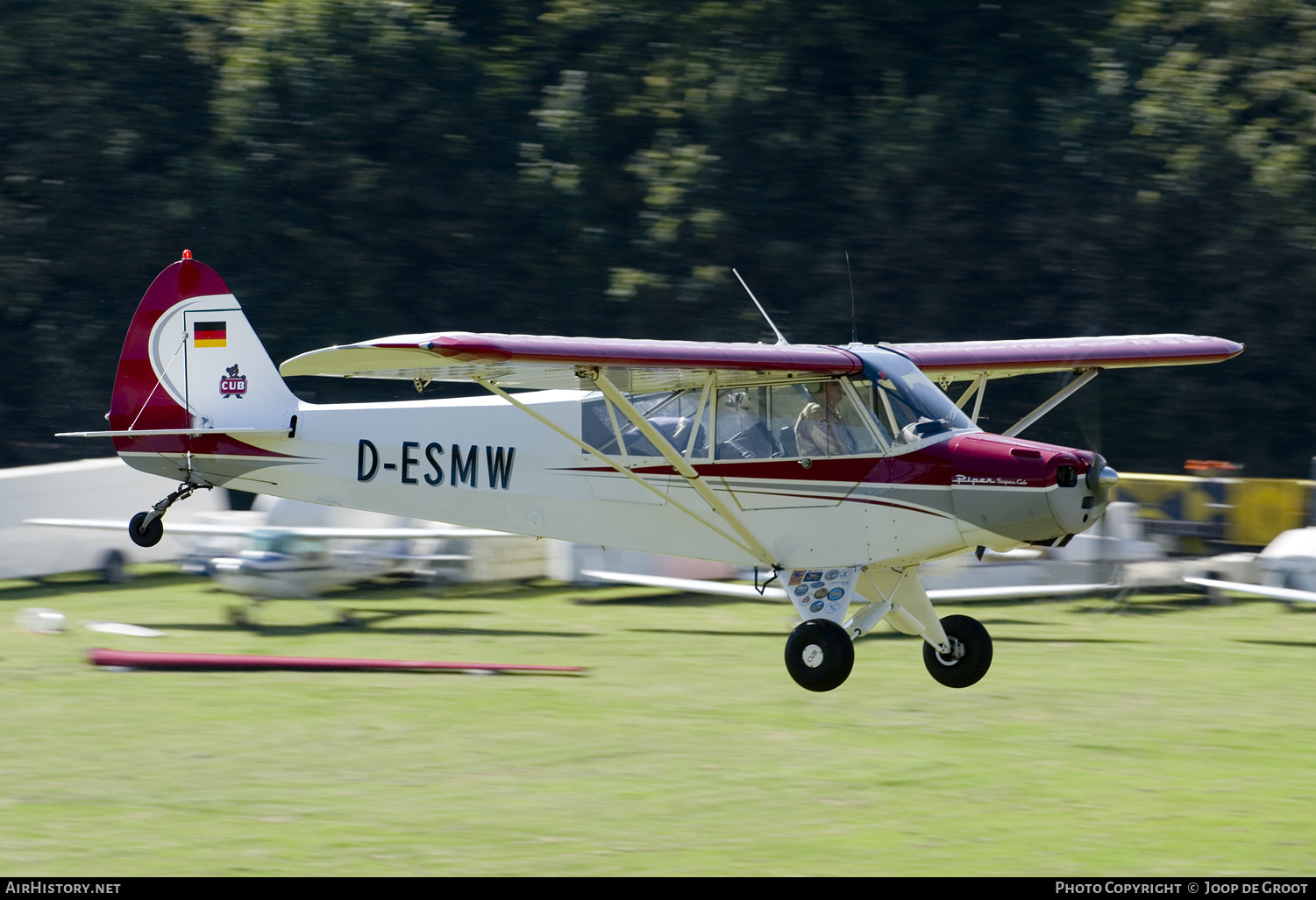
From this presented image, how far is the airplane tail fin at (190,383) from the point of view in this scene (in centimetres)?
1371

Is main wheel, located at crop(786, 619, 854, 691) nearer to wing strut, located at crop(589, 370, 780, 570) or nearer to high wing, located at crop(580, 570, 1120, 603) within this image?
wing strut, located at crop(589, 370, 780, 570)

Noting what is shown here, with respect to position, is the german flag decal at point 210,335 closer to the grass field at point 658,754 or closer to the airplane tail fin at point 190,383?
the airplane tail fin at point 190,383

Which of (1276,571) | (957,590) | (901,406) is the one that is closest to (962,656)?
(901,406)

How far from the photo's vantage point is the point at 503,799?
11.7 m

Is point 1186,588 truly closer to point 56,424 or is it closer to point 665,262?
point 665,262

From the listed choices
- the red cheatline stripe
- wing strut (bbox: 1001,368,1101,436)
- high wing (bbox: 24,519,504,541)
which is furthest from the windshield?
high wing (bbox: 24,519,504,541)

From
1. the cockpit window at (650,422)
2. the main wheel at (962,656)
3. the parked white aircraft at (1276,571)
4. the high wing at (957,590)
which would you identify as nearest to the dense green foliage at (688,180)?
the parked white aircraft at (1276,571)

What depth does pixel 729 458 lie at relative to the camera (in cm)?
1137

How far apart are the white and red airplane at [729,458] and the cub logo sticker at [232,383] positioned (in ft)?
1.36

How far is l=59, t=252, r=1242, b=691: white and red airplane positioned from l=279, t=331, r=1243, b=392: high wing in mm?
20

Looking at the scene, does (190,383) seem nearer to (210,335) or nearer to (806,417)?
(210,335)
